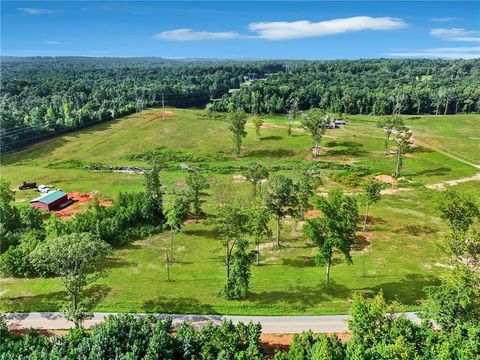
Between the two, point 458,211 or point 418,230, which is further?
point 418,230

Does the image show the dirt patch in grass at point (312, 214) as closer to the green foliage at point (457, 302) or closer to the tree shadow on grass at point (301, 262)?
the tree shadow on grass at point (301, 262)

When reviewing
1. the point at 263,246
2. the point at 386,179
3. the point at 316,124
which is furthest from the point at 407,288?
the point at 316,124

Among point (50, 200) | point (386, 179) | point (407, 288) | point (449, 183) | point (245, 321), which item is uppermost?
point (449, 183)

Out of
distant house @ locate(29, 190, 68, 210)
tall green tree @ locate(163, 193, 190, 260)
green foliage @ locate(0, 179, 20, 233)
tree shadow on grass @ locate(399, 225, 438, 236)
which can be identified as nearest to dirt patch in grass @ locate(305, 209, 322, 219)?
tree shadow on grass @ locate(399, 225, 438, 236)

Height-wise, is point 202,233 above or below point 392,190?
below

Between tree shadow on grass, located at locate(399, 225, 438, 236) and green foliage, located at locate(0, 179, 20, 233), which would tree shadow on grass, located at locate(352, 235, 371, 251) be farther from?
green foliage, located at locate(0, 179, 20, 233)

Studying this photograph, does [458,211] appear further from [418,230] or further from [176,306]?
[176,306]

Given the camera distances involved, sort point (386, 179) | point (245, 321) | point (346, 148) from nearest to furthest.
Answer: point (245, 321), point (386, 179), point (346, 148)
